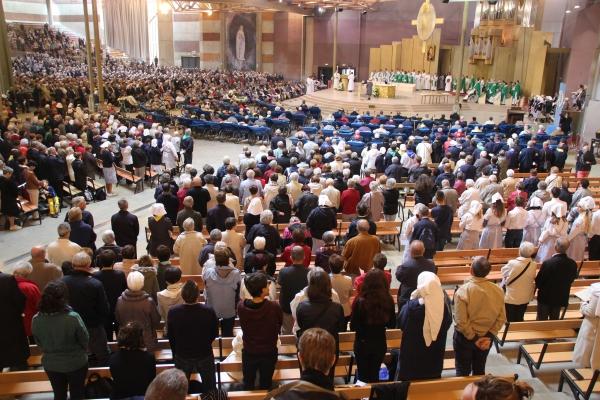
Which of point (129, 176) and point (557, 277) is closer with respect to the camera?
point (557, 277)

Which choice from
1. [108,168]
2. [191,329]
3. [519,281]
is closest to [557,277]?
[519,281]

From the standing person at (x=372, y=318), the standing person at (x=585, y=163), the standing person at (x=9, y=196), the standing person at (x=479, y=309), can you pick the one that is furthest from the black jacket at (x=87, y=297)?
the standing person at (x=585, y=163)

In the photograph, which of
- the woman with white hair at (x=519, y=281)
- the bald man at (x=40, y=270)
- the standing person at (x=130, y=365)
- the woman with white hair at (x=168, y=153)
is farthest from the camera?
the woman with white hair at (x=168, y=153)

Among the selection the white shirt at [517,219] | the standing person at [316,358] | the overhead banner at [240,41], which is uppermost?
the overhead banner at [240,41]

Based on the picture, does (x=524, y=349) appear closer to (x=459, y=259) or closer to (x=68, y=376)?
(x=459, y=259)

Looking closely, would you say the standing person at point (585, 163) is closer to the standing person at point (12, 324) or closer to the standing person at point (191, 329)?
the standing person at point (191, 329)

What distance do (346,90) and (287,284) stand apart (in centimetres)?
2521

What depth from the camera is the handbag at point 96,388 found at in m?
4.31

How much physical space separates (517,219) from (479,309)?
415 centimetres

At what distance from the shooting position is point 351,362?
4.70 meters

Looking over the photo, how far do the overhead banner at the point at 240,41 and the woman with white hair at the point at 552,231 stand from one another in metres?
32.3

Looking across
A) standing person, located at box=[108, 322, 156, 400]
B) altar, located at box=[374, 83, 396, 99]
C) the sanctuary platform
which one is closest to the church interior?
standing person, located at box=[108, 322, 156, 400]

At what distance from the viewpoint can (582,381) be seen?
4.69 metres

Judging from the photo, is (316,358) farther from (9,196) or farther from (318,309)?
(9,196)
